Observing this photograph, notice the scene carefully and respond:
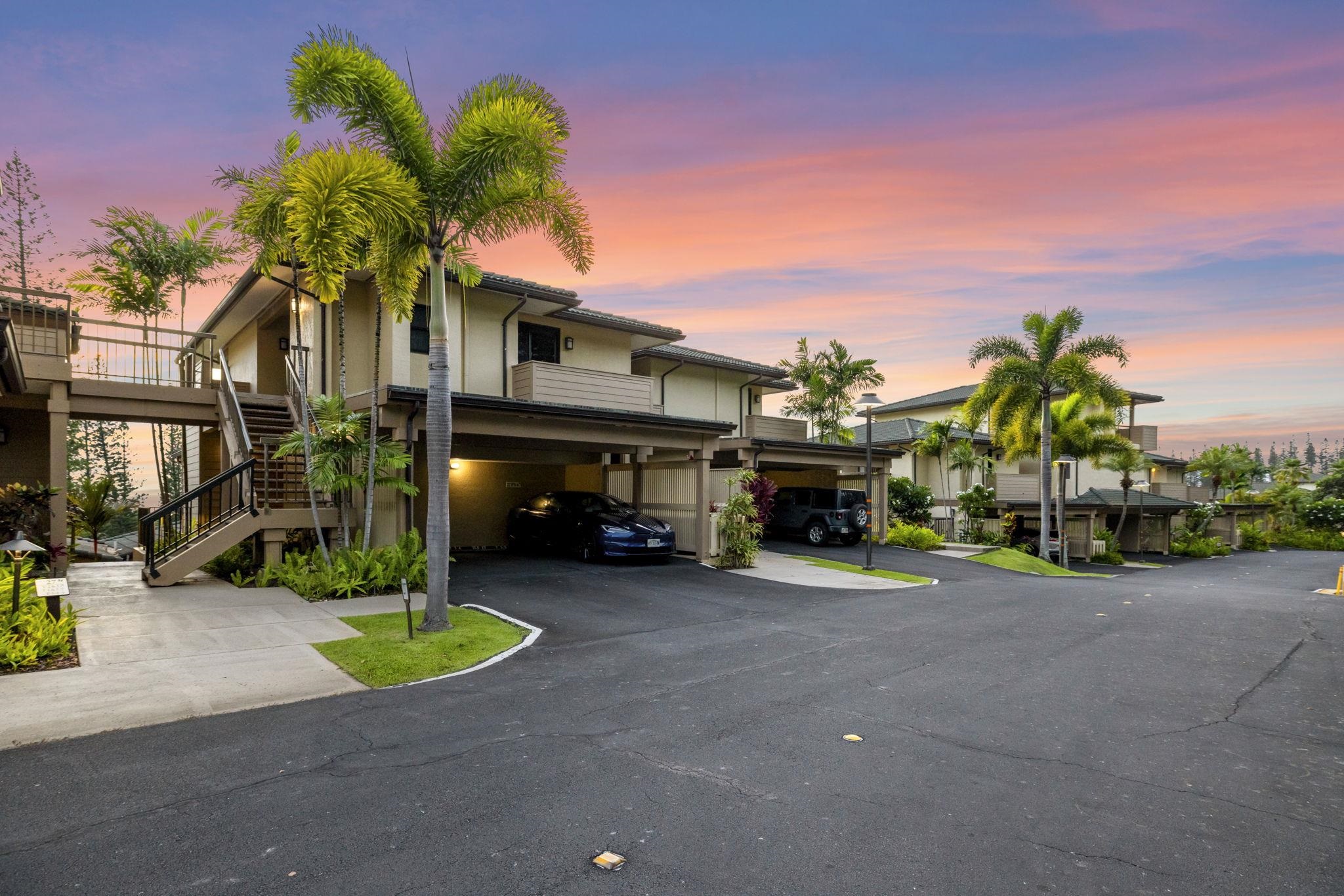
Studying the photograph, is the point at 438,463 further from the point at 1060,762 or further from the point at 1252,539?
the point at 1252,539

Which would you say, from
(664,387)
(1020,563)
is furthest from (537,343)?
(1020,563)

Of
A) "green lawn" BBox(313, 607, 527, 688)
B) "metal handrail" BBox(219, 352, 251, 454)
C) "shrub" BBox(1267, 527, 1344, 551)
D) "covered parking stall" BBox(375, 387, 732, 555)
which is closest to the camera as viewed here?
"green lawn" BBox(313, 607, 527, 688)

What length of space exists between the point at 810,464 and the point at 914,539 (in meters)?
4.51

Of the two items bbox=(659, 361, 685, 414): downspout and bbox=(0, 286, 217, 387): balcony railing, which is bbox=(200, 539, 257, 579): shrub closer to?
bbox=(0, 286, 217, 387): balcony railing

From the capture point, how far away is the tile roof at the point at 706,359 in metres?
21.2

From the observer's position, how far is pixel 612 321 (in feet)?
59.7

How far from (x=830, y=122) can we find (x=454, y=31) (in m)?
7.35

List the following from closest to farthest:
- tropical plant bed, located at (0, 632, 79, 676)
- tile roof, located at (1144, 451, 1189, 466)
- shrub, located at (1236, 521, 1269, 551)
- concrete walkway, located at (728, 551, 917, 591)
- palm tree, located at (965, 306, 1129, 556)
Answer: tropical plant bed, located at (0, 632, 79, 676) → concrete walkway, located at (728, 551, 917, 591) → palm tree, located at (965, 306, 1129, 556) → shrub, located at (1236, 521, 1269, 551) → tile roof, located at (1144, 451, 1189, 466)

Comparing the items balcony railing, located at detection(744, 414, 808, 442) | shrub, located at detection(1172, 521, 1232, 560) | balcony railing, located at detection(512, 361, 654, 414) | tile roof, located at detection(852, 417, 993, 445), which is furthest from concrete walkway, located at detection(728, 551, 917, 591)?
shrub, located at detection(1172, 521, 1232, 560)

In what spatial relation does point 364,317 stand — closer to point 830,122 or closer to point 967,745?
point 830,122

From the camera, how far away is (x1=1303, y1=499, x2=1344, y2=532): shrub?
119ft

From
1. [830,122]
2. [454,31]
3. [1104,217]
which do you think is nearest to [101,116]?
[454,31]

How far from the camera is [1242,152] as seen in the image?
39.3 ft

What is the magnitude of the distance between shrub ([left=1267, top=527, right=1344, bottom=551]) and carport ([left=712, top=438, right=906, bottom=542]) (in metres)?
26.1
